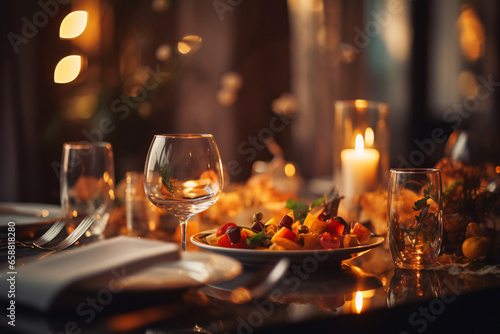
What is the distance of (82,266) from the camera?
2.21ft

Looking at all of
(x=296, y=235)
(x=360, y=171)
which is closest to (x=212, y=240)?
(x=296, y=235)

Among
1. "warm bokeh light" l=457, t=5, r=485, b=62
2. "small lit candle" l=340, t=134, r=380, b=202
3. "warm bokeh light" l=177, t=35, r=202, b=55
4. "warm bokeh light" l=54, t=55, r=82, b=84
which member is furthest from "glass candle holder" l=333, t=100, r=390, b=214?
"warm bokeh light" l=457, t=5, r=485, b=62

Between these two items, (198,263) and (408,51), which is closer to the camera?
(198,263)

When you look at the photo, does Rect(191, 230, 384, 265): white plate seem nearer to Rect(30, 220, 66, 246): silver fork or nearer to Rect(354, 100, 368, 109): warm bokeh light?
Rect(30, 220, 66, 246): silver fork

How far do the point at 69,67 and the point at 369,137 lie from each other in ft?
6.02

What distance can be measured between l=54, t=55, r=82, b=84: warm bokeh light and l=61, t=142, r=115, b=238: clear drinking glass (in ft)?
5.51

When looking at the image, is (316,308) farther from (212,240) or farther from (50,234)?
(50,234)

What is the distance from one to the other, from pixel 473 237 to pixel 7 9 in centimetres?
222

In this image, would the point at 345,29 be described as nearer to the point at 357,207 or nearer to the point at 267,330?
the point at 357,207

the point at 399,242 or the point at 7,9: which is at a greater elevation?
the point at 7,9

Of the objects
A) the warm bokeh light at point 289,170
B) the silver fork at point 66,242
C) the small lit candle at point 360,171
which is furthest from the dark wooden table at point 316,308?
the warm bokeh light at point 289,170

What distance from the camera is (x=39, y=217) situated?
1.12m

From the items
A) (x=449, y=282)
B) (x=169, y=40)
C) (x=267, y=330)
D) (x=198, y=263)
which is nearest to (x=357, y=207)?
(x=449, y=282)

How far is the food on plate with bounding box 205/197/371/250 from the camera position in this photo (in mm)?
825
